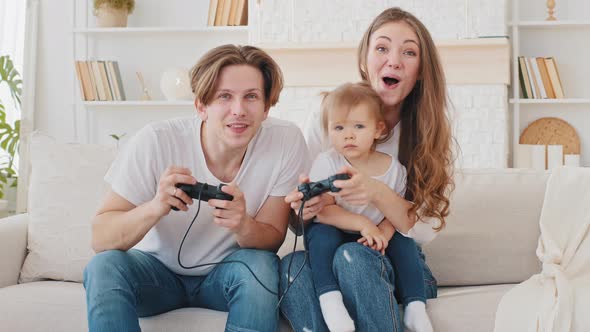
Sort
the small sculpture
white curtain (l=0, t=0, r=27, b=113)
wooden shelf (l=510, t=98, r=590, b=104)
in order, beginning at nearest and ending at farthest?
wooden shelf (l=510, t=98, r=590, b=104) < white curtain (l=0, t=0, r=27, b=113) < the small sculpture

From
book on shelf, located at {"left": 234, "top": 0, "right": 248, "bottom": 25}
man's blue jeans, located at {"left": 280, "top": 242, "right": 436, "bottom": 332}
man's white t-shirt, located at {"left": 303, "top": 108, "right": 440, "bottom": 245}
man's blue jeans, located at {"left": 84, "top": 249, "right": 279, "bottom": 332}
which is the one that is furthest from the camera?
book on shelf, located at {"left": 234, "top": 0, "right": 248, "bottom": 25}

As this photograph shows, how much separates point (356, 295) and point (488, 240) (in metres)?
0.59

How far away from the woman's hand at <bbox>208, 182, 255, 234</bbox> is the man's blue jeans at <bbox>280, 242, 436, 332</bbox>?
191 millimetres

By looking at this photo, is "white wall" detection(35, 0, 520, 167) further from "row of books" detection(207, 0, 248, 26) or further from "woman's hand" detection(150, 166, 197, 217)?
"woman's hand" detection(150, 166, 197, 217)

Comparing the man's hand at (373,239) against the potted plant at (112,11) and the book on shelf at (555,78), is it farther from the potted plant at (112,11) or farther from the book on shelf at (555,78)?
the potted plant at (112,11)

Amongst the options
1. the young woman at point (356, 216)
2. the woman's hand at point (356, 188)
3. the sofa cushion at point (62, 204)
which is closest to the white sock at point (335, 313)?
the young woman at point (356, 216)

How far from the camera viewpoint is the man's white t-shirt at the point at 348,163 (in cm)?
184

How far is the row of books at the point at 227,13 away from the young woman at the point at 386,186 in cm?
280

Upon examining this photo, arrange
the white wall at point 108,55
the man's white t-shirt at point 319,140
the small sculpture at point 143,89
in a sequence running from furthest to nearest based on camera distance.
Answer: the white wall at point 108,55 < the small sculpture at point 143,89 < the man's white t-shirt at point 319,140

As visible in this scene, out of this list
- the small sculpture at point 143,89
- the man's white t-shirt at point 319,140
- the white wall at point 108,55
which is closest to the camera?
the man's white t-shirt at point 319,140

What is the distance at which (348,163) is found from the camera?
1.91m

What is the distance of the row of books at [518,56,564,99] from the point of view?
15.0 feet

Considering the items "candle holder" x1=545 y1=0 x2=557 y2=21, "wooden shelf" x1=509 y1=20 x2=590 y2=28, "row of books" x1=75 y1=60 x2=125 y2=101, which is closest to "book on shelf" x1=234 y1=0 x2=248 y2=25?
"row of books" x1=75 y1=60 x2=125 y2=101

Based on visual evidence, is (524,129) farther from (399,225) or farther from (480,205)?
(399,225)
